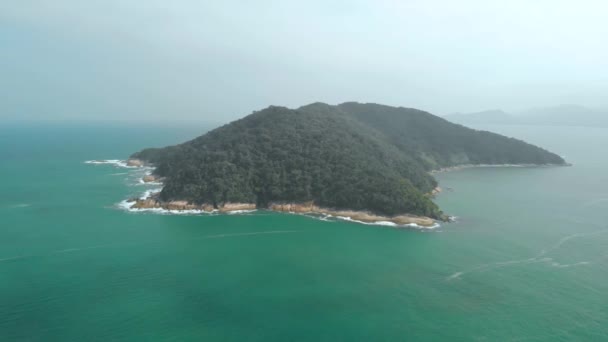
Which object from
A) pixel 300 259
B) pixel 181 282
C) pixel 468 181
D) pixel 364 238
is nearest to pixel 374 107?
pixel 468 181

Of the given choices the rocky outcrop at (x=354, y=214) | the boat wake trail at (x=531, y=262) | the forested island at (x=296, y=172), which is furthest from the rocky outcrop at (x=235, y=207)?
the boat wake trail at (x=531, y=262)

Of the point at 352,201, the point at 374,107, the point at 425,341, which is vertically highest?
the point at 374,107

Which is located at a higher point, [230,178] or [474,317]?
[230,178]

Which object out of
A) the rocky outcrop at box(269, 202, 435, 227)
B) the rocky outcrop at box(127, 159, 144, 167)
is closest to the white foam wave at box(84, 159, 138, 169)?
the rocky outcrop at box(127, 159, 144, 167)

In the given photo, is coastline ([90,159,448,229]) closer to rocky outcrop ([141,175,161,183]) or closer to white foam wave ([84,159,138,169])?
rocky outcrop ([141,175,161,183])

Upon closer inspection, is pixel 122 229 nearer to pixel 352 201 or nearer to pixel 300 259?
pixel 300 259

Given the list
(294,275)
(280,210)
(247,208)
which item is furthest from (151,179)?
(294,275)

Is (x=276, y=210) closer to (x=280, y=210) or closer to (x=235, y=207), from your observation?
(x=280, y=210)

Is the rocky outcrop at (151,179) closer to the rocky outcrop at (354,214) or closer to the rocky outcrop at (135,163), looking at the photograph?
the rocky outcrop at (135,163)
